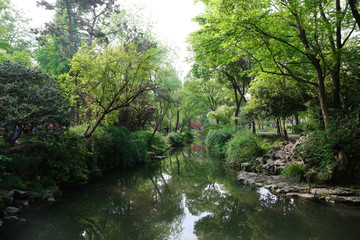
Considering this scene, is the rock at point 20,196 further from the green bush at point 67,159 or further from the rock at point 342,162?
the rock at point 342,162

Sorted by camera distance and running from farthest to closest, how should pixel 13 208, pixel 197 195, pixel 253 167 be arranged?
pixel 253 167
pixel 197 195
pixel 13 208

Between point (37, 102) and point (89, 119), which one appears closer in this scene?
point (37, 102)

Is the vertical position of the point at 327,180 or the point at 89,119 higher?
the point at 89,119

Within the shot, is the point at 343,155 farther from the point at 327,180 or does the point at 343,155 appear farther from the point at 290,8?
the point at 290,8

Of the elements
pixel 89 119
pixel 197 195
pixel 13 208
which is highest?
pixel 89 119

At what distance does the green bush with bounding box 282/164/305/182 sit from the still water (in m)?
1.28

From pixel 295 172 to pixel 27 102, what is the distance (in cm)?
1007

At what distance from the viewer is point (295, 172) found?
25.2 feet

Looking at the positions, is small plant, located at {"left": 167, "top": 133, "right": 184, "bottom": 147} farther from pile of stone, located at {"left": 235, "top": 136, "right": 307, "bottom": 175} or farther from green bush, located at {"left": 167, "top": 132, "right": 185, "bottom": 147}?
pile of stone, located at {"left": 235, "top": 136, "right": 307, "bottom": 175}

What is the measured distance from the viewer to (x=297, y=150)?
814 centimetres

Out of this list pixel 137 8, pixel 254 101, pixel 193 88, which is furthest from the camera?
pixel 193 88

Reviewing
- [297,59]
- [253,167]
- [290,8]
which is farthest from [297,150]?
[290,8]

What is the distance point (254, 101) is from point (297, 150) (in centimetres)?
448

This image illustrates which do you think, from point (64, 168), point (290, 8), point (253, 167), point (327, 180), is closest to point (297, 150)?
point (327, 180)
